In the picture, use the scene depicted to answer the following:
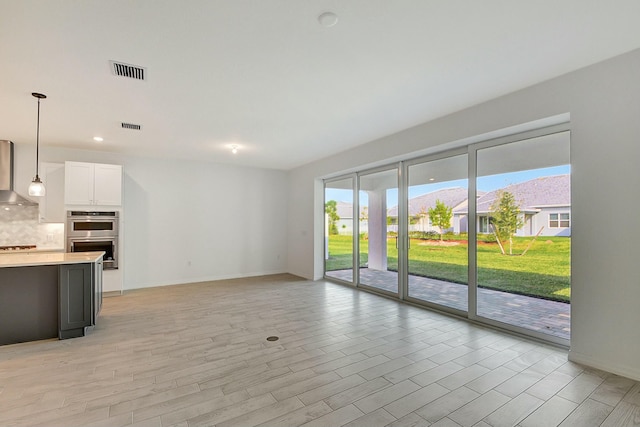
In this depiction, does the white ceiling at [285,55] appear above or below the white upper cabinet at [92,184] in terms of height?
above

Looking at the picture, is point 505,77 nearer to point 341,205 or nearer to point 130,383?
point 341,205

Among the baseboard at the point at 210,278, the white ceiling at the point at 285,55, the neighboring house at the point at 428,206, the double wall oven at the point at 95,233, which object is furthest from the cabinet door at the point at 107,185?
the neighboring house at the point at 428,206

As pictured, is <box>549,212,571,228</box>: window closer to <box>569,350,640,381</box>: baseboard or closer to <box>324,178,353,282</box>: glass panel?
<box>569,350,640,381</box>: baseboard

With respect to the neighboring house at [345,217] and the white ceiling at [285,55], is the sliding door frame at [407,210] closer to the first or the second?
the white ceiling at [285,55]

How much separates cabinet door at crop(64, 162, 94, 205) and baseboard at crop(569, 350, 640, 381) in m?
7.50

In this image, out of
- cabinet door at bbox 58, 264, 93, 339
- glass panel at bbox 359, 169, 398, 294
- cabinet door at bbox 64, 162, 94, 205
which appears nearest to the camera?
cabinet door at bbox 58, 264, 93, 339

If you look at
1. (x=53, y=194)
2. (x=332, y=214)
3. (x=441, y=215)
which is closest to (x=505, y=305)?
(x=441, y=215)

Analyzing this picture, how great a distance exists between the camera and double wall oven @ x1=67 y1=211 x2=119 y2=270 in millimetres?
5352

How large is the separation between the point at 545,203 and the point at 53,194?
783cm

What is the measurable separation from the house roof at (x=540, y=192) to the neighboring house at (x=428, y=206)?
0.51 metres

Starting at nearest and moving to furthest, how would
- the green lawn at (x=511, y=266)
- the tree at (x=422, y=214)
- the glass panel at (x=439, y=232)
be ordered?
1. the green lawn at (x=511, y=266)
2. the glass panel at (x=439, y=232)
3. the tree at (x=422, y=214)

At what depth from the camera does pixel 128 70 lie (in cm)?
287

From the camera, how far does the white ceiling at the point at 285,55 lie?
2082 millimetres

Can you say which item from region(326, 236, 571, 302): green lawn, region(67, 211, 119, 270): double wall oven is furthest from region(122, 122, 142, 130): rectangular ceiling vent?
region(326, 236, 571, 302): green lawn
